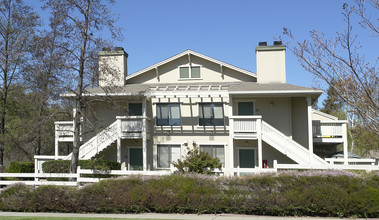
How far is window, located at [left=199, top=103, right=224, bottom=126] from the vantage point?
23547mm

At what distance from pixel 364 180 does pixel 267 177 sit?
2.92 metres

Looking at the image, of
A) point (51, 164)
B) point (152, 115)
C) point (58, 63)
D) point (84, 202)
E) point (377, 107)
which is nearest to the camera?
point (377, 107)

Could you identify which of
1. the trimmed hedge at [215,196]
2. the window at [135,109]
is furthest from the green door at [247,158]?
the trimmed hedge at [215,196]

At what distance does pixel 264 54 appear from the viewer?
80.1 feet

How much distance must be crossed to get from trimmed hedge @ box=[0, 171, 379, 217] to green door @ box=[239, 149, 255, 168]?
10377 mm

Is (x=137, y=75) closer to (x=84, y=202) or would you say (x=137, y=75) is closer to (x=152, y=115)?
(x=152, y=115)

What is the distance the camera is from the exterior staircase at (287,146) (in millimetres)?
19947

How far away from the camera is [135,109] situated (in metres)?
24.3

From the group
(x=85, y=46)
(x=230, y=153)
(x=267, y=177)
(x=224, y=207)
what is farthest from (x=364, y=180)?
(x=85, y=46)

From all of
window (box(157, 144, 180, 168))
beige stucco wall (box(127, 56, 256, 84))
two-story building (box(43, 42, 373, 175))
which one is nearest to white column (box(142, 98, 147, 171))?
two-story building (box(43, 42, 373, 175))

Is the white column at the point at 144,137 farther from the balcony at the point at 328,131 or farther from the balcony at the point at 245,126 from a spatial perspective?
the balcony at the point at 328,131

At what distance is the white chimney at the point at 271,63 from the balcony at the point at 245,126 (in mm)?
3756

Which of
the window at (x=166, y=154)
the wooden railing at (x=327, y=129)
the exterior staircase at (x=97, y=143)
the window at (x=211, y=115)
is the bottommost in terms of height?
the window at (x=166, y=154)

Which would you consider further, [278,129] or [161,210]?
[278,129]
